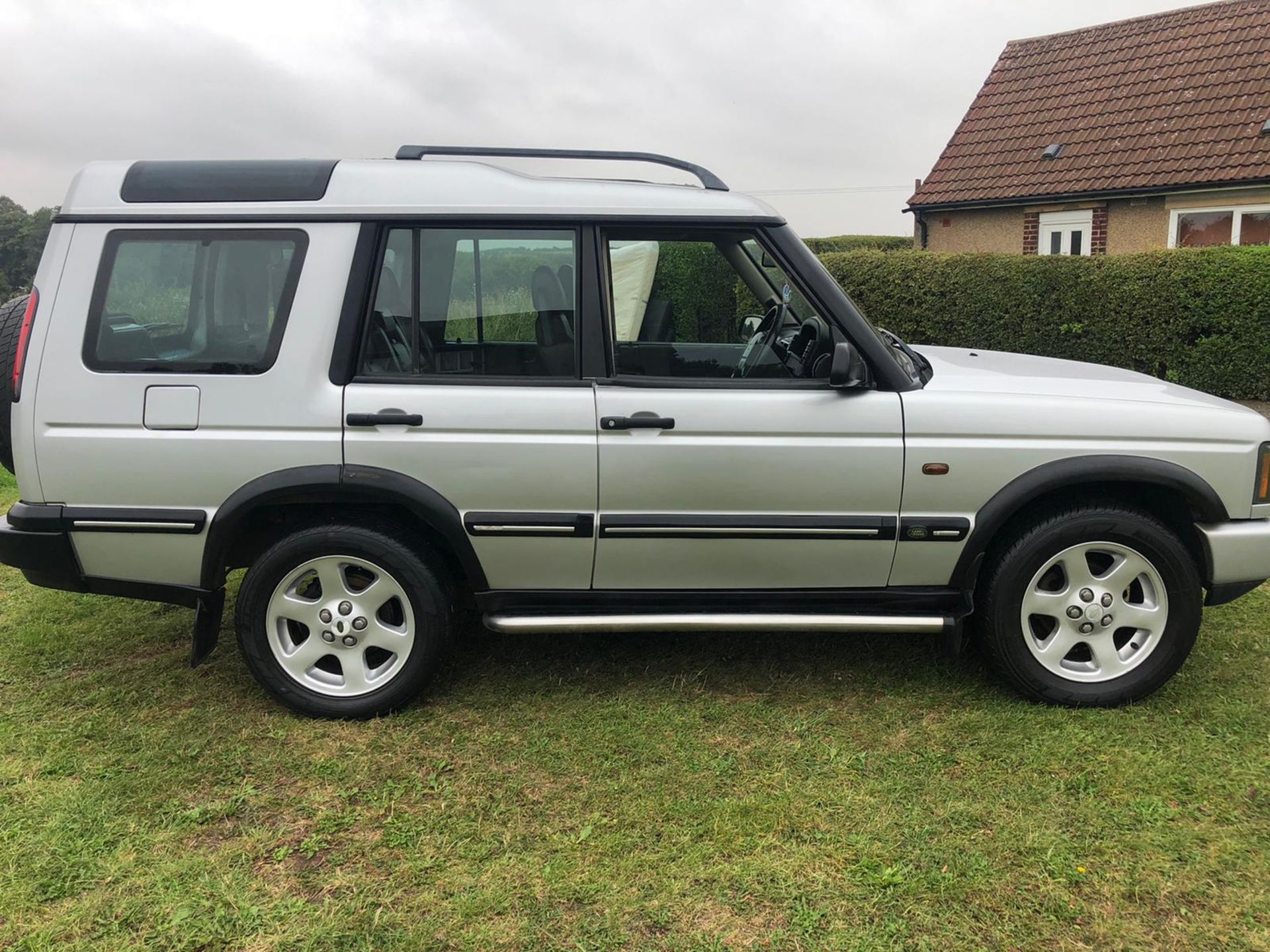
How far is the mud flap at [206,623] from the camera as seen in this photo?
3.62 m

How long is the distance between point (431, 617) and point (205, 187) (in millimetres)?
1742

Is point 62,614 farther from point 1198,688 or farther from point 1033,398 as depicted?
point 1198,688

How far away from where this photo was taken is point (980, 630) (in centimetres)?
367

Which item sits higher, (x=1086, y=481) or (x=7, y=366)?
(x=7, y=366)

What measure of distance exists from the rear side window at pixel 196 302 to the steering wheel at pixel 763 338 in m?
1.63

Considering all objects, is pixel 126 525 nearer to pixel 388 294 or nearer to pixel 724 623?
pixel 388 294

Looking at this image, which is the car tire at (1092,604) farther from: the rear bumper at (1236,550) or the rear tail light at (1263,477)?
the rear tail light at (1263,477)

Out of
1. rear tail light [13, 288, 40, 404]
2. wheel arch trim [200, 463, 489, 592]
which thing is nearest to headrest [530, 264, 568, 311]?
wheel arch trim [200, 463, 489, 592]

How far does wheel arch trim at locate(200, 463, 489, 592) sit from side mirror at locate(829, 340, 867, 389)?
1431 mm

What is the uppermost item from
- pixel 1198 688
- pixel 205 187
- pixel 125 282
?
pixel 205 187

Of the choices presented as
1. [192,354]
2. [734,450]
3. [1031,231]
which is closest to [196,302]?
[192,354]

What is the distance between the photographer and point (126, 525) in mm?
3484

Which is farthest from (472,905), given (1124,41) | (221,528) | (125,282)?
(1124,41)

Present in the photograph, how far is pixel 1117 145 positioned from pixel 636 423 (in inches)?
635
